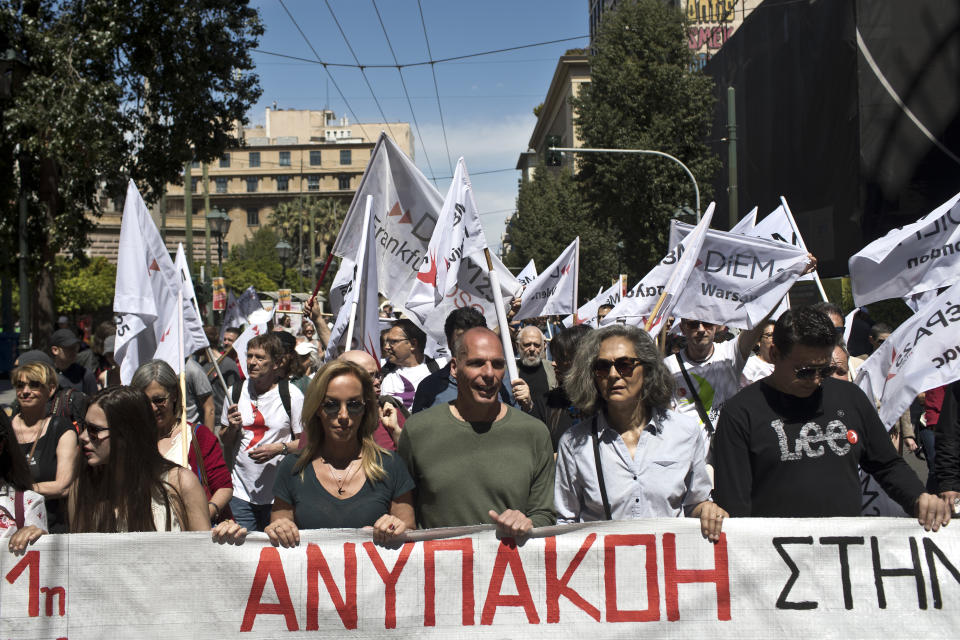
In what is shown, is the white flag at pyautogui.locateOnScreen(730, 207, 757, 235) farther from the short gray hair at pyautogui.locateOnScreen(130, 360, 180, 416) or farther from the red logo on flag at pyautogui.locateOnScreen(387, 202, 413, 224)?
the short gray hair at pyautogui.locateOnScreen(130, 360, 180, 416)

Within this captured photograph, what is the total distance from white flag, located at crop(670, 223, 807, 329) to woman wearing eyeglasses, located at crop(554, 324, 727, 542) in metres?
2.27

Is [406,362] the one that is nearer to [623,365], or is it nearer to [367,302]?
[367,302]

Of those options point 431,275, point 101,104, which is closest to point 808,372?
point 431,275

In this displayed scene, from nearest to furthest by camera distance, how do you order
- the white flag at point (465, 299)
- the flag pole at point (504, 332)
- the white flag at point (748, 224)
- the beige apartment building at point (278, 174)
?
the flag pole at point (504, 332) → the white flag at point (465, 299) → the white flag at point (748, 224) → the beige apartment building at point (278, 174)

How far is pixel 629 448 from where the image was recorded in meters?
3.53

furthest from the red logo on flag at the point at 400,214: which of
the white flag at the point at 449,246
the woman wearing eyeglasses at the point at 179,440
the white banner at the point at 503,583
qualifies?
the white banner at the point at 503,583

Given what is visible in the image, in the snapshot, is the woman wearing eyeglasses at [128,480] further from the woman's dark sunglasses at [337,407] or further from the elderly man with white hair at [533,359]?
the elderly man with white hair at [533,359]

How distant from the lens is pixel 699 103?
29.4m

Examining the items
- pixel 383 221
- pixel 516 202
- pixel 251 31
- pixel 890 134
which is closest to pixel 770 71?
pixel 890 134

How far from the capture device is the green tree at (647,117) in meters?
29.1

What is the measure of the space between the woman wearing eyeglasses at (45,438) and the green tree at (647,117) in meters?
25.2

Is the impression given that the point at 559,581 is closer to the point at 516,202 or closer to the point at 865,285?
the point at 865,285

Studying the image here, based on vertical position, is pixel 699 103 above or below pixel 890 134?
above

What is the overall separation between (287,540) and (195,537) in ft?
1.27
